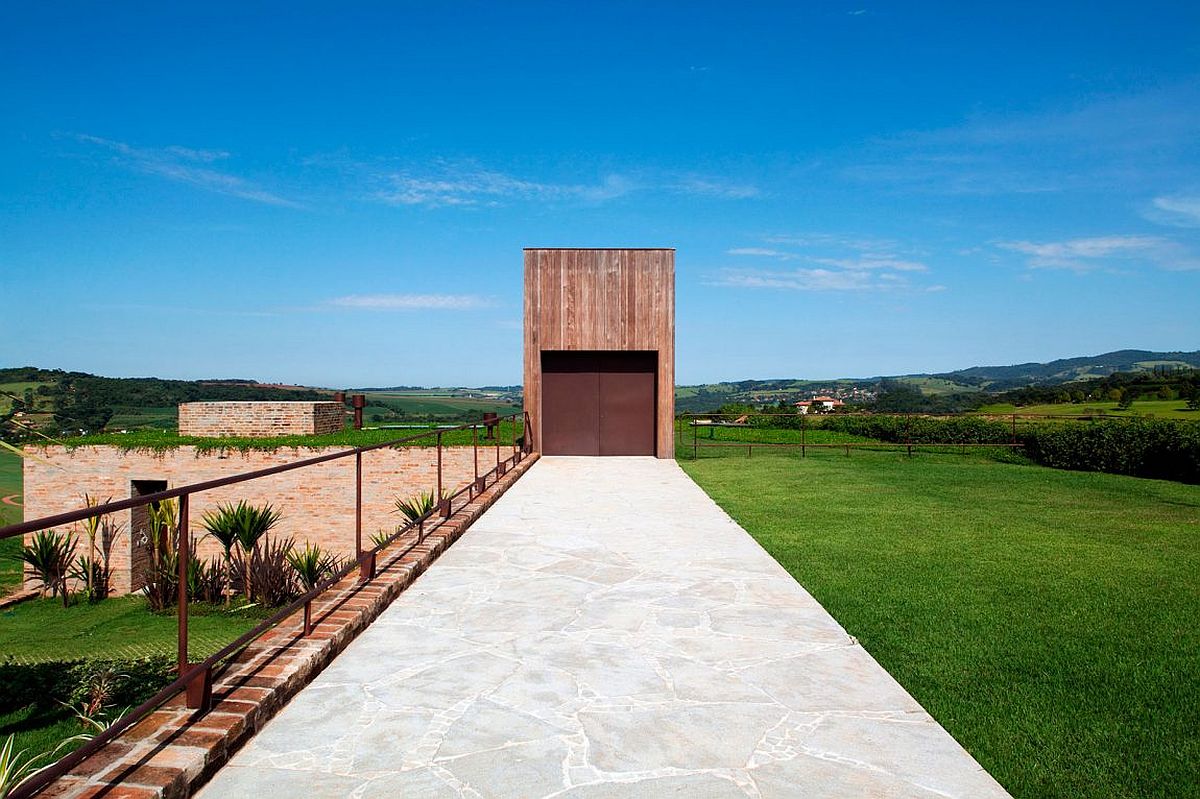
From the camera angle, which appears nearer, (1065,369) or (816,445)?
(816,445)

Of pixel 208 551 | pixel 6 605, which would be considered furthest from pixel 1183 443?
pixel 6 605

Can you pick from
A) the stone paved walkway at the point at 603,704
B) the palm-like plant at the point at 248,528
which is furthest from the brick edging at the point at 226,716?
the palm-like plant at the point at 248,528

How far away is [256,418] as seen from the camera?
15.4 m

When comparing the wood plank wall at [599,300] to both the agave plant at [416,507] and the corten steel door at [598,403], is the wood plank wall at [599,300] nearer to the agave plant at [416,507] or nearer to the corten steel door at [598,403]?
the corten steel door at [598,403]

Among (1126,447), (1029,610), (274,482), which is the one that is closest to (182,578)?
(1029,610)

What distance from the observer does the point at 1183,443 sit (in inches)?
476

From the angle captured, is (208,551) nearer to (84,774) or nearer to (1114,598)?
(84,774)

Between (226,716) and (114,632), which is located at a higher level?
(226,716)

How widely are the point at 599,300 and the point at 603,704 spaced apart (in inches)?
434

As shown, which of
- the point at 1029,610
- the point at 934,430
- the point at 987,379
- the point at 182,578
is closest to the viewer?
the point at 182,578

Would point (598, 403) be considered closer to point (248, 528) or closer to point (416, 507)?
point (416, 507)

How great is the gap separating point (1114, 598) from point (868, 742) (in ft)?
10.4

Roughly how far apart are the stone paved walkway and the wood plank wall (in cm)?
865

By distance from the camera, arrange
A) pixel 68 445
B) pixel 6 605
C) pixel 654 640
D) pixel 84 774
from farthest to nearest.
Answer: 1. pixel 68 445
2. pixel 6 605
3. pixel 654 640
4. pixel 84 774
